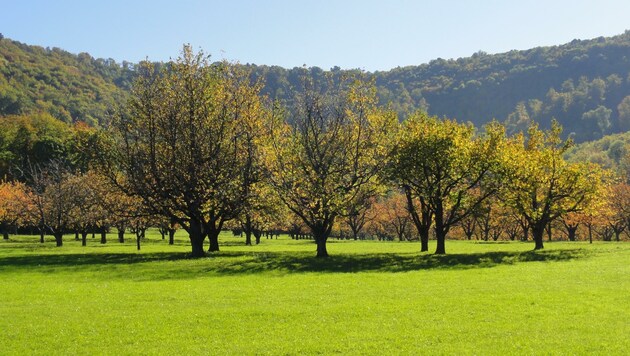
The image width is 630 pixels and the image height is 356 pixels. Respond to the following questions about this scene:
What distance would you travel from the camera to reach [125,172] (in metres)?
55.2

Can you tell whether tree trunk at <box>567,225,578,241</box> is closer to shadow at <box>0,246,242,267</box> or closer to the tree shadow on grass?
the tree shadow on grass

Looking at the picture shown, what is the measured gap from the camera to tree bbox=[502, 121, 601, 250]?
5650 cm

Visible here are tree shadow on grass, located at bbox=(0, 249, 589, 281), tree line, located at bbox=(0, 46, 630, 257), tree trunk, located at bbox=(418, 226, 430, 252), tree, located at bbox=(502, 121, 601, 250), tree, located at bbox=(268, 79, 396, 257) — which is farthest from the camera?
tree trunk, located at bbox=(418, 226, 430, 252)

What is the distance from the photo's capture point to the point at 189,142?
53688 mm

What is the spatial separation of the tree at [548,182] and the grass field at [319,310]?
642 inches

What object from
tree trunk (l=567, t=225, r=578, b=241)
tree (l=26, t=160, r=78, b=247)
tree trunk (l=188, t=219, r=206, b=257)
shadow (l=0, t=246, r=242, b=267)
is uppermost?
tree (l=26, t=160, r=78, b=247)

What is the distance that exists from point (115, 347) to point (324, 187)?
3420cm

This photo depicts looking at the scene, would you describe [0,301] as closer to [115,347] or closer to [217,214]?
[115,347]

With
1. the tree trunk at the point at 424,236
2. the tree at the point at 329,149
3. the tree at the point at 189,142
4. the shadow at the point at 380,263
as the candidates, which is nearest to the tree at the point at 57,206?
the tree at the point at 189,142

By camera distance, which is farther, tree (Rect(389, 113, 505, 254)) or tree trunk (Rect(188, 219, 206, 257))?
tree trunk (Rect(188, 219, 206, 257))

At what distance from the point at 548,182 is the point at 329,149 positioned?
25128 mm

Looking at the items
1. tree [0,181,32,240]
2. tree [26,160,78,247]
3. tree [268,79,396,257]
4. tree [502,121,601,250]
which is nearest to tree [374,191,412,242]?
tree [502,121,601,250]

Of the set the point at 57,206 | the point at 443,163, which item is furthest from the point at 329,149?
the point at 57,206

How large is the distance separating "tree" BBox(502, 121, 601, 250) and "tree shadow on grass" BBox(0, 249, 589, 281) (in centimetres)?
715
